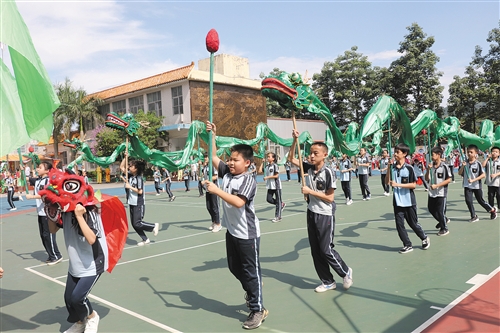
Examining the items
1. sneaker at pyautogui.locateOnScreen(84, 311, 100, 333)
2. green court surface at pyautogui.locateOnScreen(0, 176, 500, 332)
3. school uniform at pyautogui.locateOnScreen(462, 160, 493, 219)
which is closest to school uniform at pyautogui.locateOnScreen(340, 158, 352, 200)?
green court surface at pyautogui.locateOnScreen(0, 176, 500, 332)

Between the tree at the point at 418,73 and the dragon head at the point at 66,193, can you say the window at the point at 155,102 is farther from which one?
the dragon head at the point at 66,193

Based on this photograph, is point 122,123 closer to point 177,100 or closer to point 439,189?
point 439,189

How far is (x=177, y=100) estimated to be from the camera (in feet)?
98.4

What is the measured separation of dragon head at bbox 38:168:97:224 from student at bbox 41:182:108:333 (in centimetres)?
7

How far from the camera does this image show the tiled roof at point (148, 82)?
1158 inches

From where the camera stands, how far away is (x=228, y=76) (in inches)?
1241

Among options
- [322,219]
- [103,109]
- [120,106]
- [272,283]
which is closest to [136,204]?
[272,283]

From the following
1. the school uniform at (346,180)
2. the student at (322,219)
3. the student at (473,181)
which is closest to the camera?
the student at (322,219)

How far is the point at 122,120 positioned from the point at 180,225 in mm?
3440

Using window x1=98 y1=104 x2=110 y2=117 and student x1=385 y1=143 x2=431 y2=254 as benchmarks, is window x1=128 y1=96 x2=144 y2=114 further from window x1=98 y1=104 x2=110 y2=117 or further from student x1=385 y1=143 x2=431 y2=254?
student x1=385 y1=143 x2=431 y2=254

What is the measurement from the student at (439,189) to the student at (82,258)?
6.41 m

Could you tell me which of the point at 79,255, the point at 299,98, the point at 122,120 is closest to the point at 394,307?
the point at 299,98

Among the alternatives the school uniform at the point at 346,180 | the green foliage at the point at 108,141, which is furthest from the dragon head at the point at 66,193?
the green foliage at the point at 108,141

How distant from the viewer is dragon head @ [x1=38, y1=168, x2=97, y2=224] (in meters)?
3.80
